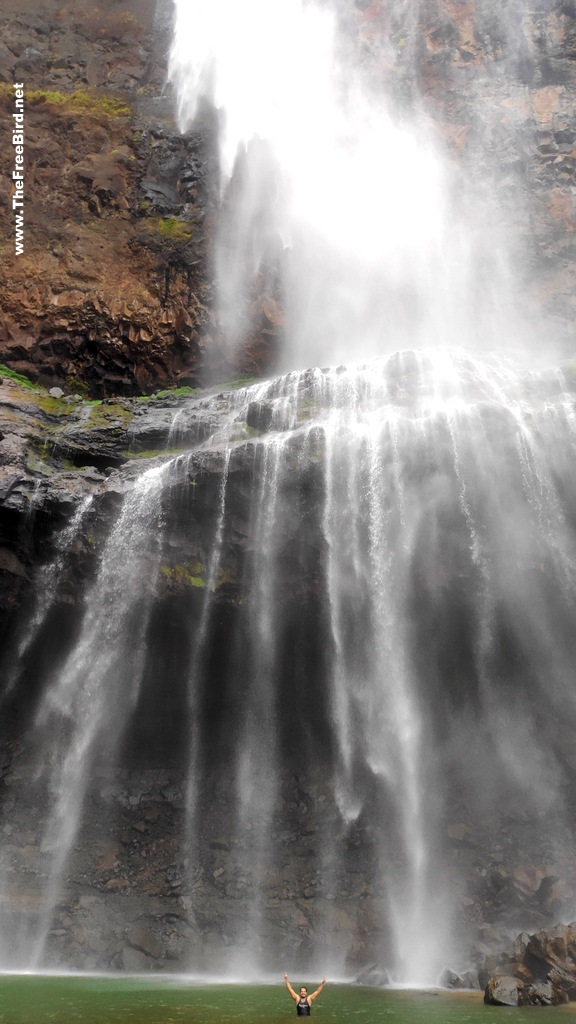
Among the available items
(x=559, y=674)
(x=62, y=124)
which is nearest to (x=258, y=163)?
(x=62, y=124)

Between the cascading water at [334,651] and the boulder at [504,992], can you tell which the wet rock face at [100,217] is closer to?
the cascading water at [334,651]

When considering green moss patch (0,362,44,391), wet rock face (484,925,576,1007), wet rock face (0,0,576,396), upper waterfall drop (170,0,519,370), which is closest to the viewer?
wet rock face (484,925,576,1007)

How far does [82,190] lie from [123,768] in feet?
76.4

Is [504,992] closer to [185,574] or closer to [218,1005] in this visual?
[218,1005]

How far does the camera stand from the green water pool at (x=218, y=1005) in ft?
24.7

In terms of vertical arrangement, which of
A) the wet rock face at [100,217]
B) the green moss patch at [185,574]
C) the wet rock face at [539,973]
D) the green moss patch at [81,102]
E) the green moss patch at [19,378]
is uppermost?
the green moss patch at [81,102]

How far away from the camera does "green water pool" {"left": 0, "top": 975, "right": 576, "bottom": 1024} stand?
7531mm

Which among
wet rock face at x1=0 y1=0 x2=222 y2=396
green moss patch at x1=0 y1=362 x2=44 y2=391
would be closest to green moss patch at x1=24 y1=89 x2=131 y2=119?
wet rock face at x1=0 y1=0 x2=222 y2=396

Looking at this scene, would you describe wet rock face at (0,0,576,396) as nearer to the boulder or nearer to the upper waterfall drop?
the upper waterfall drop

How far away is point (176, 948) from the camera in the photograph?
43.2 ft

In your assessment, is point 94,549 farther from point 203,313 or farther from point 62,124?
point 62,124

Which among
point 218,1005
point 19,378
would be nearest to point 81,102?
point 19,378

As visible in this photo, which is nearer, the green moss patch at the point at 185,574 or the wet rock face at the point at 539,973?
the wet rock face at the point at 539,973

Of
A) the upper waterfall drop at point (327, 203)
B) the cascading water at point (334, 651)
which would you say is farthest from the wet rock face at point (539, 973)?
the upper waterfall drop at point (327, 203)
